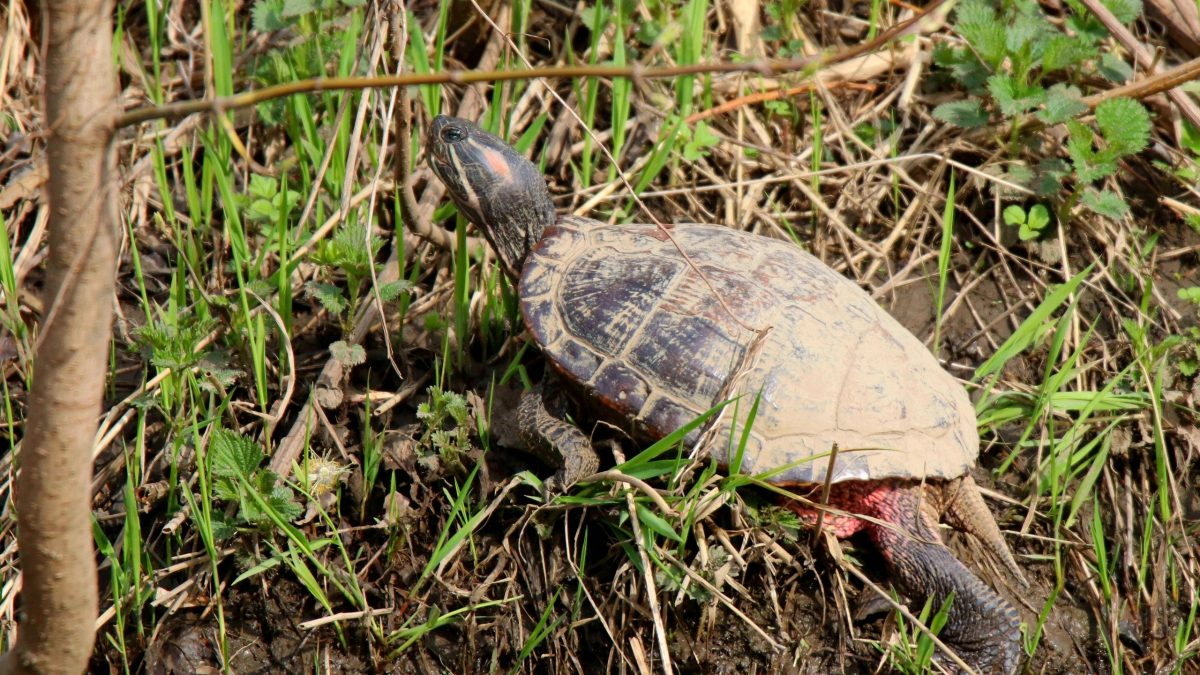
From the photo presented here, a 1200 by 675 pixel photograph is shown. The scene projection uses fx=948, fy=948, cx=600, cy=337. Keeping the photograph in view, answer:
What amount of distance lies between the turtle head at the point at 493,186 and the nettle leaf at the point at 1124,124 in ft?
7.48

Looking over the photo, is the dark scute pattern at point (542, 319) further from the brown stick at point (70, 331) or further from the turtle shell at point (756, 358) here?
the brown stick at point (70, 331)

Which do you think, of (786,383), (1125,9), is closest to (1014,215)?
(1125,9)

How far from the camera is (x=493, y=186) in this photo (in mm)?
3492

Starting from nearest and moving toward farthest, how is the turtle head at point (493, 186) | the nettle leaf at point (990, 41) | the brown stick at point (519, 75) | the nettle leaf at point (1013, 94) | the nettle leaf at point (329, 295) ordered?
the brown stick at point (519, 75), the nettle leaf at point (329, 295), the turtle head at point (493, 186), the nettle leaf at point (1013, 94), the nettle leaf at point (990, 41)

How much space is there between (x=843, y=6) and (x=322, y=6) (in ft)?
8.44

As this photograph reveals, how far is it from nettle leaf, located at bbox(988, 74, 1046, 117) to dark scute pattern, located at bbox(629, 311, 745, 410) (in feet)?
5.80

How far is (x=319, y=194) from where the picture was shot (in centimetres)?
377

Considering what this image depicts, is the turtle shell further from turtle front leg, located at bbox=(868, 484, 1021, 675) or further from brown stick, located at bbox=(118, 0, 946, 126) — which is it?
brown stick, located at bbox=(118, 0, 946, 126)

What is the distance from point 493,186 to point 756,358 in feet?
3.88

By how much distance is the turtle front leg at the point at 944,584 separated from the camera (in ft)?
9.55

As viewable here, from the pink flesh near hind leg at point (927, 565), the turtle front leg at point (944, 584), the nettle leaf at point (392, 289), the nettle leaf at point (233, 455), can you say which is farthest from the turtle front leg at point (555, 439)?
the turtle front leg at point (944, 584)

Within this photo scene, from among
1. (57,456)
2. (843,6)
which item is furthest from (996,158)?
(57,456)

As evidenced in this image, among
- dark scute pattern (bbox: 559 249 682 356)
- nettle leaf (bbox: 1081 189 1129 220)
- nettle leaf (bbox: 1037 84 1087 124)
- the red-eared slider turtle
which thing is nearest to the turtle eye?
the red-eared slider turtle

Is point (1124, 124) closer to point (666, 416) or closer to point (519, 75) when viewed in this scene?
point (666, 416)
